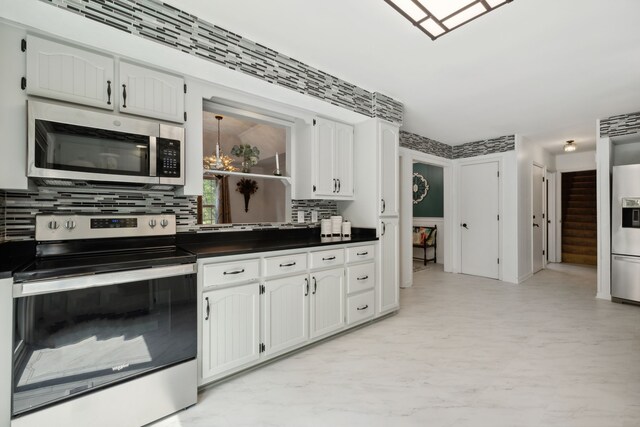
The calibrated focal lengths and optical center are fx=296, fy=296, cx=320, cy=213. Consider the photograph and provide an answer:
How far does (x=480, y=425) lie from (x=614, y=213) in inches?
149

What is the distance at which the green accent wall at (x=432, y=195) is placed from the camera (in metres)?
6.74

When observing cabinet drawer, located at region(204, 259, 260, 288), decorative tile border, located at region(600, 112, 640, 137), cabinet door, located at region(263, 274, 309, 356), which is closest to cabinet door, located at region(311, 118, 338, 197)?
cabinet door, located at region(263, 274, 309, 356)

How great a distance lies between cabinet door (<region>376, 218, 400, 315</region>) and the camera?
3.15 meters

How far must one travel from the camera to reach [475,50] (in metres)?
2.38

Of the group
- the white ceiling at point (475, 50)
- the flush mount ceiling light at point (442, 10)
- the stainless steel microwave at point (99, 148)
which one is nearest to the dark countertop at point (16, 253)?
the stainless steel microwave at point (99, 148)

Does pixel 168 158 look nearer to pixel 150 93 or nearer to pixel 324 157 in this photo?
pixel 150 93

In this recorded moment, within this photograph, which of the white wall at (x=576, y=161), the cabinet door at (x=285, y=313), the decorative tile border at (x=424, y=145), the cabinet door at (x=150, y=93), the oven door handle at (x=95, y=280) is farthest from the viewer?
the white wall at (x=576, y=161)

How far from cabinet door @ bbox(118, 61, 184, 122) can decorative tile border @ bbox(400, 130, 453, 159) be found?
138 inches

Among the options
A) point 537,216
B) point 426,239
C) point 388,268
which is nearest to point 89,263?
point 388,268

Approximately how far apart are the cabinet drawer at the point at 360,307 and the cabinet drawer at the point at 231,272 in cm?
110

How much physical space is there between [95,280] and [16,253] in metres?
0.68

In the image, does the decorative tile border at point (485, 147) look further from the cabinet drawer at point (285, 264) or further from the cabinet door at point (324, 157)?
the cabinet drawer at point (285, 264)

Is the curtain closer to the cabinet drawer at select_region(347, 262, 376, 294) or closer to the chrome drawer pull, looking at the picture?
the chrome drawer pull

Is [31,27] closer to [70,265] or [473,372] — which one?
[70,265]
